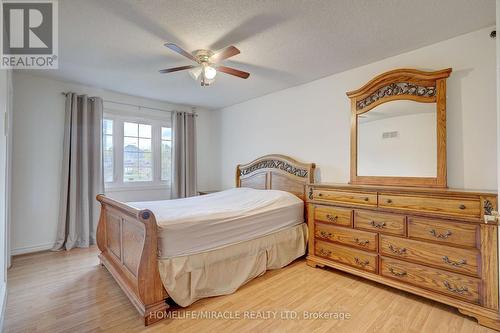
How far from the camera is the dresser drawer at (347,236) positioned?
7.88 ft

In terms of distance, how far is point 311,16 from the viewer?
6.51 feet

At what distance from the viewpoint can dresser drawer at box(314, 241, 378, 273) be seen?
94.2 inches

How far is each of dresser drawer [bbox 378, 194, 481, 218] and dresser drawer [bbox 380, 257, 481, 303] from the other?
0.51 meters

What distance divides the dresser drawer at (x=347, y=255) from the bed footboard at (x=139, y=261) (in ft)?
5.83

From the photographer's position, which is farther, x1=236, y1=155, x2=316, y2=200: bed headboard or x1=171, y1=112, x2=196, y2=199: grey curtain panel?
x1=171, y1=112, x2=196, y2=199: grey curtain panel

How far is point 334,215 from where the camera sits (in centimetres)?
269

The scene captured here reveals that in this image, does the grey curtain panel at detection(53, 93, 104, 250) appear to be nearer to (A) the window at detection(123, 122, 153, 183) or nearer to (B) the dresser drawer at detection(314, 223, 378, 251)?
(A) the window at detection(123, 122, 153, 183)

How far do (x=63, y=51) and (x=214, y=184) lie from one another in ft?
11.0

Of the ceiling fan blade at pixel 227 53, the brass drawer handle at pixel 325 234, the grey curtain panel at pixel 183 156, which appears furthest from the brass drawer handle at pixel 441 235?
the grey curtain panel at pixel 183 156

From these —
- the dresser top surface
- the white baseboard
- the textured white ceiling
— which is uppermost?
the textured white ceiling

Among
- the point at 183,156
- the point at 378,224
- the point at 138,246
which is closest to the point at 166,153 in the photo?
the point at 183,156

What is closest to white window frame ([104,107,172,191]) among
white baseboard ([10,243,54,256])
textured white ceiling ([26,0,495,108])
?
textured white ceiling ([26,0,495,108])

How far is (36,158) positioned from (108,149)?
912 mm

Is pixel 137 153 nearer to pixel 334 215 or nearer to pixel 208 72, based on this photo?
pixel 208 72
